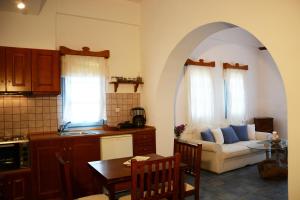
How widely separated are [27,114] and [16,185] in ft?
3.43

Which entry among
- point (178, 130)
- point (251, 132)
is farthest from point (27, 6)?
point (251, 132)

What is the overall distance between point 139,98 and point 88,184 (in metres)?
1.81

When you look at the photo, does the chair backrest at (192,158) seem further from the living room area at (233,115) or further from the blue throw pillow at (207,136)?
the blue throw pillow at (207,136)

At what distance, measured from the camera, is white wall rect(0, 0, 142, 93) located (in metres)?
3.69

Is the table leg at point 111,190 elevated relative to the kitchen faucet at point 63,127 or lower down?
lower down

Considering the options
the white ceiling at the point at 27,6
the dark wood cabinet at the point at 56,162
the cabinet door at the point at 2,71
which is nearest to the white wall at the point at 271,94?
the dark wood cabinet at the point at 56,162

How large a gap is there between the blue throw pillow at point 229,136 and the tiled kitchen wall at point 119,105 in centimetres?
198

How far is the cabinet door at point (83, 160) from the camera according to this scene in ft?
11.7

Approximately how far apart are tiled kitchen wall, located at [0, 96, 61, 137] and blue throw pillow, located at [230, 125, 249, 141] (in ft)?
12.2

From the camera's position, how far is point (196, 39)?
368 cm

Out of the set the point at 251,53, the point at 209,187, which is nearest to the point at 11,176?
the point at 209,187

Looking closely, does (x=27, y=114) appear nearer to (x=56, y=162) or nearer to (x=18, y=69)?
(x=18, y=69)

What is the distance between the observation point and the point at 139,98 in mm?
4750

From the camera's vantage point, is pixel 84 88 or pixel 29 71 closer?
pixel 29 71
